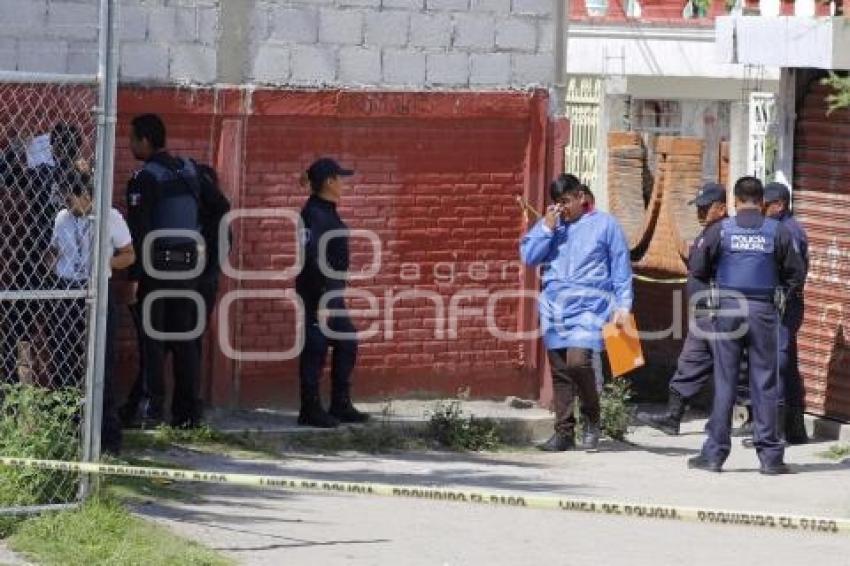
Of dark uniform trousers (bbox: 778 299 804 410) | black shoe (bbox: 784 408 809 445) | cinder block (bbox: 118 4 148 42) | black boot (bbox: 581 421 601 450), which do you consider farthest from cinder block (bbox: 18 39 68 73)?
black shoe (bbox: 784 408 809 445)

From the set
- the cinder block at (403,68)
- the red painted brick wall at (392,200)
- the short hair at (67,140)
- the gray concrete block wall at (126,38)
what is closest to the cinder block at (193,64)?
the gray concrete block wall at (126,38)

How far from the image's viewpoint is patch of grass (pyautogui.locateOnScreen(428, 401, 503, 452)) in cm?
1362

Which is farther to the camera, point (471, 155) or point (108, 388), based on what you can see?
point (471, 155)

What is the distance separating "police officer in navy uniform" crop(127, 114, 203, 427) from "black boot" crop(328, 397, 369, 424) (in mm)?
1011

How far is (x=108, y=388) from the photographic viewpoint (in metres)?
11.1

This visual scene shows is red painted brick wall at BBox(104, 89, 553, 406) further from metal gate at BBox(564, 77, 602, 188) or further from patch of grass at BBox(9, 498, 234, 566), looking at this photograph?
metal gate at BBox(564, 77, 602, 188)

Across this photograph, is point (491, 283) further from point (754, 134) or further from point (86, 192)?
point (754, 134)

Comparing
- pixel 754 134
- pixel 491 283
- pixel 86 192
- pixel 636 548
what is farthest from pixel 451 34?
pixel 754 134

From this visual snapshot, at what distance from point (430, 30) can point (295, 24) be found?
0.95 meters

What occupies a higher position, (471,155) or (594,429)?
(471,155)

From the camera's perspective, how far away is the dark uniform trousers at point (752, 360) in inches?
491

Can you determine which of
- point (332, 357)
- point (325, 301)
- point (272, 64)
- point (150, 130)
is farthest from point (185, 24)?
point (332, 357)

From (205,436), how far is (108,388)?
1.82 meters

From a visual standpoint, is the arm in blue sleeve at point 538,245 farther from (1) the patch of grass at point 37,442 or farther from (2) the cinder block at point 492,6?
Answer: (1) the patch of grass at point 37,442
